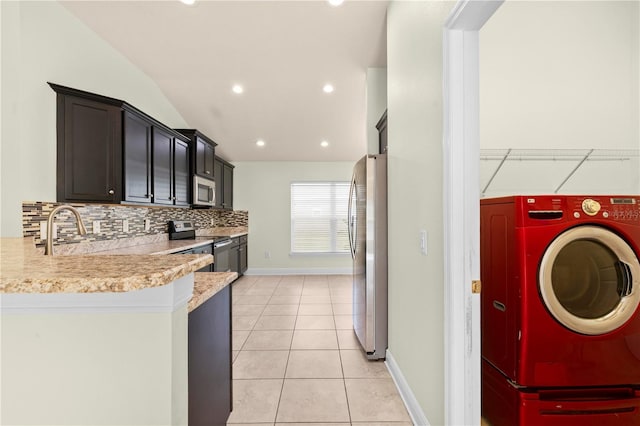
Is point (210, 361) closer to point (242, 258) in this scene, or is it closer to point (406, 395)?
point (406, 395)

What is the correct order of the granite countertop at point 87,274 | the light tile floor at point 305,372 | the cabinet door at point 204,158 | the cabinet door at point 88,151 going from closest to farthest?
the granite countertop at point 87,274, the light tile floor at point 305,372, the cabinet door at point 88,151, the cabinet door at point 204,158

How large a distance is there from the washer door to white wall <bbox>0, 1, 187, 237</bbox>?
304cm

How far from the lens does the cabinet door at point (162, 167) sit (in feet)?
9.99

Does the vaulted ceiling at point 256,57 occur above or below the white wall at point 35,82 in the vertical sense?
above

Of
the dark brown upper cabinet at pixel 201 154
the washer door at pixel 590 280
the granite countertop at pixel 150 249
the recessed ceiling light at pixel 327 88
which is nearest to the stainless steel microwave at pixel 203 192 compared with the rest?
the dark brown upper cabinet at pixel 201 154

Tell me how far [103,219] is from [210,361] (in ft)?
7.51

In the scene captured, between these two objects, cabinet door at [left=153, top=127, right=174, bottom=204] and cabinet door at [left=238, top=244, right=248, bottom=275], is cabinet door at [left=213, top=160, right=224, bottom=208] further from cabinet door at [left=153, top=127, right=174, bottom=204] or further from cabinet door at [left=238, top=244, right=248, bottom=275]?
cabinet door at [left=153, top=127, right=174, bottom=204]

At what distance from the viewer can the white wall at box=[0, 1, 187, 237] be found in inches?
72.1

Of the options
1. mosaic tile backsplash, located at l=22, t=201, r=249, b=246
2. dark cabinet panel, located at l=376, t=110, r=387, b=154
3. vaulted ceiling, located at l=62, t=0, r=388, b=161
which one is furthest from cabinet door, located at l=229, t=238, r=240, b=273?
dark cabinet panel, located at l=376, t=110, r=387, b=154

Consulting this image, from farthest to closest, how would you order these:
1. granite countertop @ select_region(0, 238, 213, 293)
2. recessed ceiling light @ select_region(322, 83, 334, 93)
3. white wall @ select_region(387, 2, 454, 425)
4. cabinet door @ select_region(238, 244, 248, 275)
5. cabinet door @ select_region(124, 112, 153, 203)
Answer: cabinet door @ select_region(238, 244, 248, 275) → recessed ceiling light @ select_region(322, 83, 334, 93) → cabinet door @ select_region(124, 112, 153, 203) → white wall @ select_region(387, 2, 454, 425) → granite countertop @ select_region(0, 238, 213, 293)

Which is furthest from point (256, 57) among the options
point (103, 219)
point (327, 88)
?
point (103, 219)

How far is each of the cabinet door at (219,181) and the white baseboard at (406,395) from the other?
371cm

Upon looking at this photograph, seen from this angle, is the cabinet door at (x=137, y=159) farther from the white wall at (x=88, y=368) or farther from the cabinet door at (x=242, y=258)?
the cabinet door at (x=242, y=258)

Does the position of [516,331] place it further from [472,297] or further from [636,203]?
[636,203]
